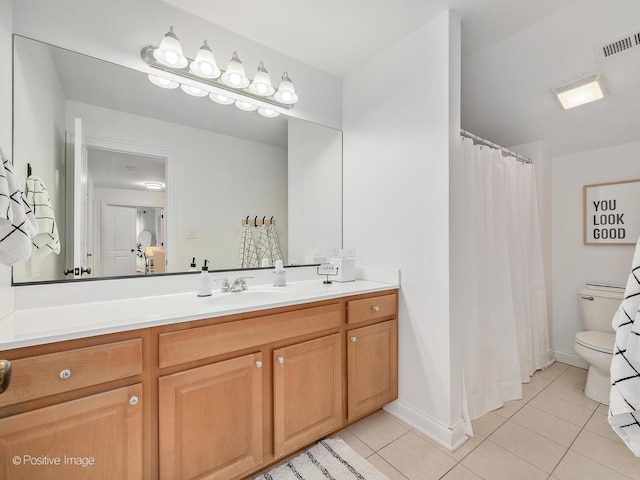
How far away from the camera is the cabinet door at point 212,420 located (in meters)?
1.08

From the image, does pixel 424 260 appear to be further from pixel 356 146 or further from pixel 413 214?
pixel 356 146

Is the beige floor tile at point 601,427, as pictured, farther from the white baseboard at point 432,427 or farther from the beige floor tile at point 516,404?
the white baseboard at point 432,427

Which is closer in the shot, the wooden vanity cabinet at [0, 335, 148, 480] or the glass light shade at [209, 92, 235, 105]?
the wooden vanity cabinet at [0, 335, 148, 480]

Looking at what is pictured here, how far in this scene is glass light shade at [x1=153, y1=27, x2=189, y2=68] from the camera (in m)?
1.49

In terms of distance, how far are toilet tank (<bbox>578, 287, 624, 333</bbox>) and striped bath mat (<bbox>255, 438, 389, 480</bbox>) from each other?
86.0 inches

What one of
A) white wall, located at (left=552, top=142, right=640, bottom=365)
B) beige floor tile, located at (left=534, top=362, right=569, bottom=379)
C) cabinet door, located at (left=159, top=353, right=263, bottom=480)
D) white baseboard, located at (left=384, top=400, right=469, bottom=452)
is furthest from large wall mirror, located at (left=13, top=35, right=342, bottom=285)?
white wall, located at (left=552, top=142, right=640, bottom=365)

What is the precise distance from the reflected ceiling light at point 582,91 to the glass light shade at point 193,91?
2.37 meters

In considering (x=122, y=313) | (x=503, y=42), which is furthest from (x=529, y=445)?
(x=503, y=42)

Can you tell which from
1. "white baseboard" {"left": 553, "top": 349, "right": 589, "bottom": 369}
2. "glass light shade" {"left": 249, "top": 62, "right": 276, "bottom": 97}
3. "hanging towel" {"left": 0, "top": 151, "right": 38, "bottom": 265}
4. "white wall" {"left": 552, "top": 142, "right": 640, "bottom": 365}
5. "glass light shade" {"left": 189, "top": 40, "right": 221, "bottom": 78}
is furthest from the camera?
"white baseboard" {"left": 553, "top": 349, "right": 589, "bottom": 369}

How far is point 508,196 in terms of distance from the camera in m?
2.22

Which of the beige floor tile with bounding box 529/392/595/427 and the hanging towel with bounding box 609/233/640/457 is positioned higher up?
the hanging towel with bounding box 609/233/640/457

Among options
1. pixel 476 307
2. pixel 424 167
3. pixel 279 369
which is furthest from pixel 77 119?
pixel 476 307

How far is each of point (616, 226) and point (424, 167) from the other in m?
1.93

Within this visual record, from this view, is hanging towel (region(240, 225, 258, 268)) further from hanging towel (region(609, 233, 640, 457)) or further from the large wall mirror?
hanging towel (region(609, 233, 640, 457))
